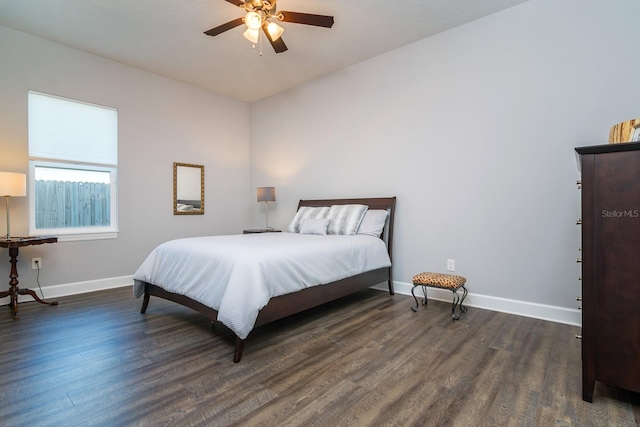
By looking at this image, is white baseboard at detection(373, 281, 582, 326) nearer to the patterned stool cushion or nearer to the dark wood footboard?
the patterned stool cushion

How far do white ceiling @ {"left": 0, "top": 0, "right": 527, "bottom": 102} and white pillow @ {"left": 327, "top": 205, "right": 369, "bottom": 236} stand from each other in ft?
6.17

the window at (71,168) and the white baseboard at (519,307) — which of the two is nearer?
the white baseboard at (519,307)

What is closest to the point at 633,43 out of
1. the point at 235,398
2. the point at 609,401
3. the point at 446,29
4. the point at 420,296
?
the point at 446,29

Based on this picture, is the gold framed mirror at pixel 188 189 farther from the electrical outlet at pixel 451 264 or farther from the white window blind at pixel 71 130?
the electrical outlet at pixel 451 264

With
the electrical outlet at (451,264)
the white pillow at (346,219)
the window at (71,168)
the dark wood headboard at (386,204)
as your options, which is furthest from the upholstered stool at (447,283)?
the window at (71,168)

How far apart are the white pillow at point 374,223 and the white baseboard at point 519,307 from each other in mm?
858

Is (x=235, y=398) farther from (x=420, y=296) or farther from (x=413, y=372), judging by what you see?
(x=420, y=296)

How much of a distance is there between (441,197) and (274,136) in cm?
294

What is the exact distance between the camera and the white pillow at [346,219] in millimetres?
3618

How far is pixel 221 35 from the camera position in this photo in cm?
335

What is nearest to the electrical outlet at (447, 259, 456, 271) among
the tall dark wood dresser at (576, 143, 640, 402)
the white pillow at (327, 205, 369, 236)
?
the white pillow at (327, 205, 369, 236)

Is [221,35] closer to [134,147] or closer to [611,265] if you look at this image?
[134,147]

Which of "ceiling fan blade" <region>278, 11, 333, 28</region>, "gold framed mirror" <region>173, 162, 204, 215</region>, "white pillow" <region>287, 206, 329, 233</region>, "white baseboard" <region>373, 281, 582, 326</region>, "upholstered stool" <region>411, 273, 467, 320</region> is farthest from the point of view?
"gold framed mirror" <region>173, 162, 204, 215</region>

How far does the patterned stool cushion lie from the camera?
279cm
